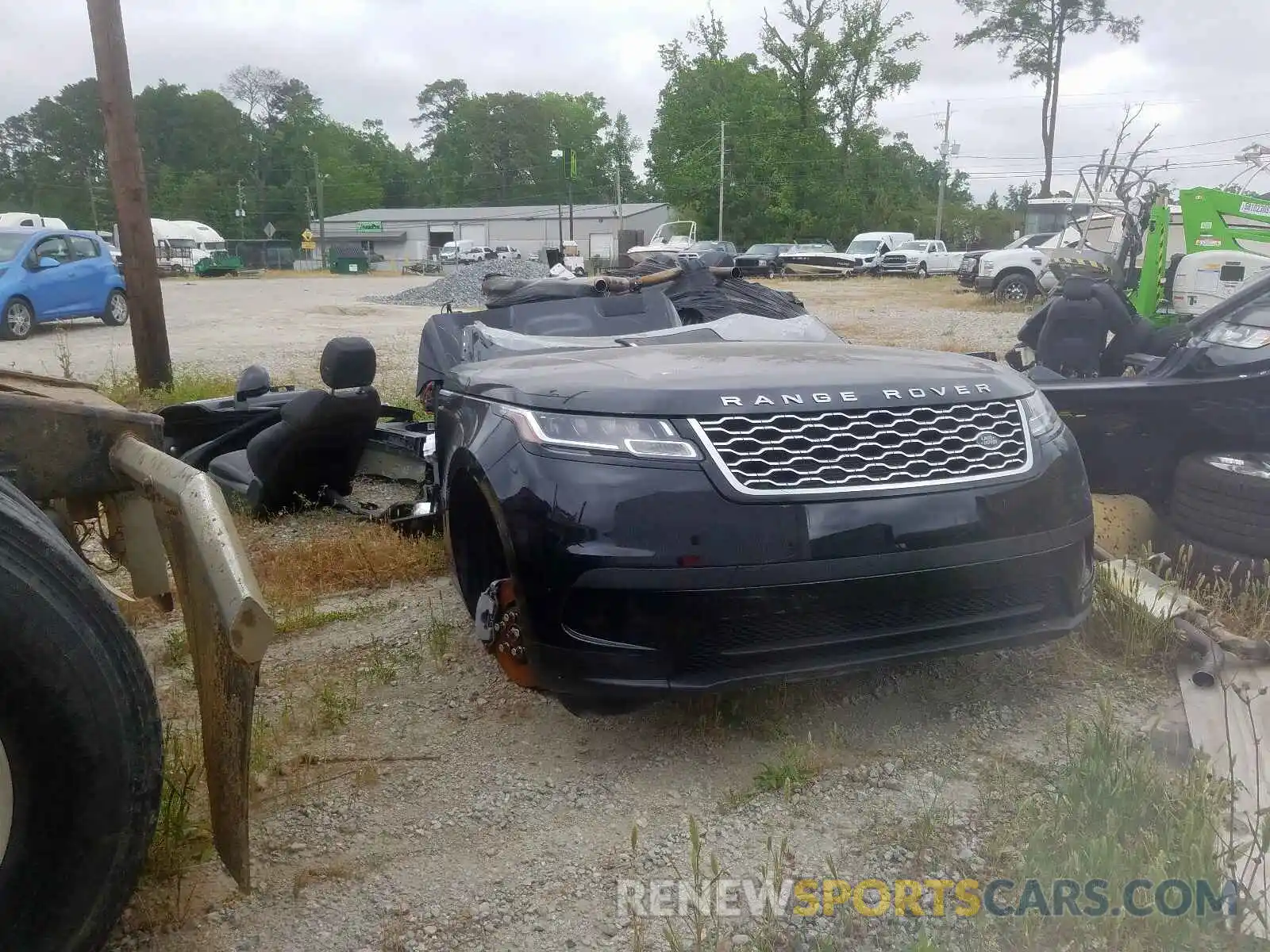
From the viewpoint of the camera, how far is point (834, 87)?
198ft

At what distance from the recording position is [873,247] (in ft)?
141

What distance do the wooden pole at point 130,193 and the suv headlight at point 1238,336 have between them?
876 centimetres

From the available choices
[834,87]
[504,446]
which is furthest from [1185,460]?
[834,87]

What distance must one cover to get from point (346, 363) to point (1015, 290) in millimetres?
22669

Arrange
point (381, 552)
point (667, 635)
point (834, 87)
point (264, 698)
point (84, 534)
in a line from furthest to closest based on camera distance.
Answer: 1. point (834, 87)
2. point (381, 552)
3. point (264, 698)
4. point (84, 534)
5. point (667, 635)

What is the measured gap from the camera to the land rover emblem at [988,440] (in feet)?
9.53

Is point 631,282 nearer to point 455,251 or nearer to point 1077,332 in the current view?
point 1077,332

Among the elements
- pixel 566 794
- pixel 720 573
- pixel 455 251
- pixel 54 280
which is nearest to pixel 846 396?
pixel 720 573

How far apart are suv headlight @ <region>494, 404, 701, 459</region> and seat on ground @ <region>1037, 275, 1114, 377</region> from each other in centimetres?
512

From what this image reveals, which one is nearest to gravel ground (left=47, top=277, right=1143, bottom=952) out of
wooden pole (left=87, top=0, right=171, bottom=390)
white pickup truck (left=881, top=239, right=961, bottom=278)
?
wooden pole (left=87, top=0, right=171, bottom=390)

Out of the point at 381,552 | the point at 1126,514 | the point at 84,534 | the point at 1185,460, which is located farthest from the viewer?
the point at 381,552

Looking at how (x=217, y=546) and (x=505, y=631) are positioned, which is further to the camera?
(x=505, y=631)

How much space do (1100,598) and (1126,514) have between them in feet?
3.21

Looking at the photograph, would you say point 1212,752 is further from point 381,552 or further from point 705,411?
point 381,552
